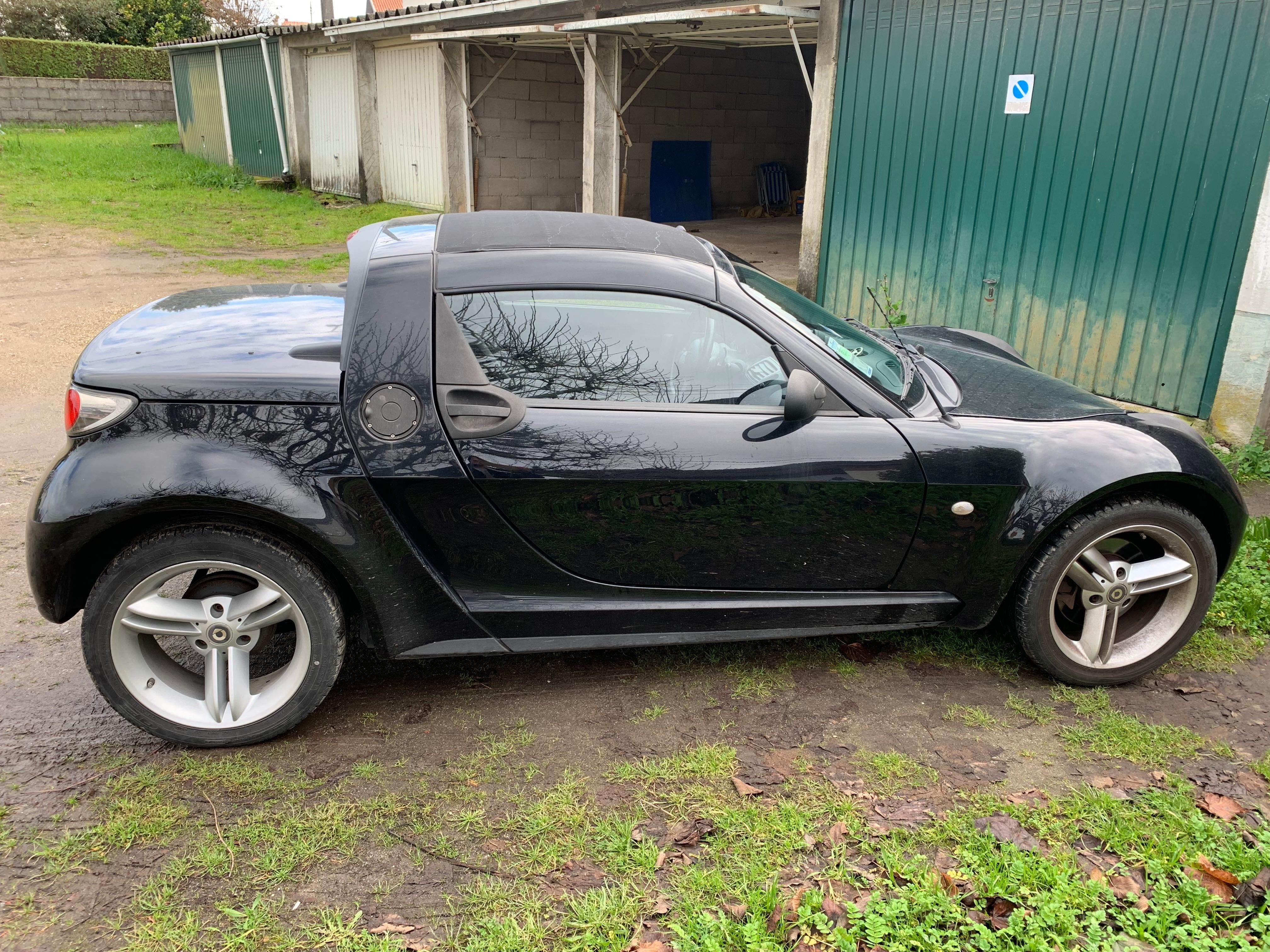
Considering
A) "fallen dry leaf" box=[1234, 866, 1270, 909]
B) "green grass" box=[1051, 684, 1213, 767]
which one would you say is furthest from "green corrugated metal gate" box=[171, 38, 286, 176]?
"fallen dry leaf" box=[1234, 866, 1270, 909]

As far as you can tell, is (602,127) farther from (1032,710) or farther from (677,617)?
(1032,710)

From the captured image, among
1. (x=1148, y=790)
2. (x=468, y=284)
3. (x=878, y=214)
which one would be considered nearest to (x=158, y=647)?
(x=468, y=284)

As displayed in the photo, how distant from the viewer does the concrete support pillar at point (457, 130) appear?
14.5 metres

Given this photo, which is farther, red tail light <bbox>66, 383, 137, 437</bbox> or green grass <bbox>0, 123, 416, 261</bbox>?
green grass <bbox>0, 123, 416, 261</bbox>

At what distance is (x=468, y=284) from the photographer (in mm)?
3020

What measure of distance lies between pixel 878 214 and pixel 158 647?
6.74 metres

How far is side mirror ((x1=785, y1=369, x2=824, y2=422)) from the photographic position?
9.71 ft

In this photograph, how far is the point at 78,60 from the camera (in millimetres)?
28703

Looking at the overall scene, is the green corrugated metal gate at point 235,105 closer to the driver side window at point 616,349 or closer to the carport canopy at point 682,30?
the carport canopy at point 682,30

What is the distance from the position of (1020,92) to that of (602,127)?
6.60 m

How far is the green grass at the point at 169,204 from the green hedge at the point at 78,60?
6.93 m

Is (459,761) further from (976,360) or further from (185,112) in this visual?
(185,112)

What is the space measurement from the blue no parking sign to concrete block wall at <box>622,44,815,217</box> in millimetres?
9222

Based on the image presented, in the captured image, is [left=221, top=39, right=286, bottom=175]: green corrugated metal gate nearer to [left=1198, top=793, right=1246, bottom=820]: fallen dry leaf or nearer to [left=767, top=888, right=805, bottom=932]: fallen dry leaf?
[left=767, top=888, right=805, bottom=932]: fallen dry leaf
